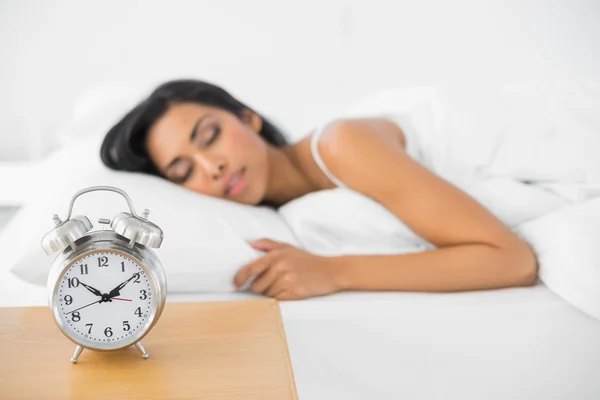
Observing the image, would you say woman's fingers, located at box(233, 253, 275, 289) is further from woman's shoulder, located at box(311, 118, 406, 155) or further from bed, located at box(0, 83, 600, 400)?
woman's shoulder, located at box(311, 118, 406, 155)

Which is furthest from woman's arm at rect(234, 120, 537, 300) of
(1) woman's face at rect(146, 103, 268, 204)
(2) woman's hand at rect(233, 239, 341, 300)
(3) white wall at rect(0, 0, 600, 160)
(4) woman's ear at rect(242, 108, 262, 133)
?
(3) white wall at rect(0, 0, 600, 160)

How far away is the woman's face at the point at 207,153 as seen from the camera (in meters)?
1.54

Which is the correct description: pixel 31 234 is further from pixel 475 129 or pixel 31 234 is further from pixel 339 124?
pixel 475 129

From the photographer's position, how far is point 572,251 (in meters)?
1.27

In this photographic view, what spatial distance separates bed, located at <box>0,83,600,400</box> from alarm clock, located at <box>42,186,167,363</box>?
255mm

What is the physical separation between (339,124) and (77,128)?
94 cm

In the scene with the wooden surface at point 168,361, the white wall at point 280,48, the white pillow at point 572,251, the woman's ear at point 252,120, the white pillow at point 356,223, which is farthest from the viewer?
the white wall at point 280,48

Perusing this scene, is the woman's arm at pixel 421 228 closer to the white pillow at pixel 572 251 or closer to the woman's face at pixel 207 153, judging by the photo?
the white pillow at pixel 572 251

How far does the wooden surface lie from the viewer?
746 millimetres

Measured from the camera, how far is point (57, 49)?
2365mm

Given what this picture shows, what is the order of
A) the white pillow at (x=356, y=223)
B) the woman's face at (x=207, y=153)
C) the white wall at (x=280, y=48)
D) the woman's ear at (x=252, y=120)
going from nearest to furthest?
the white pillow at (x=356, y=223), the woman's face at (x=207, y=153), the woman's ear at (x=252, y=120), the white wall at (x=280, y=48)

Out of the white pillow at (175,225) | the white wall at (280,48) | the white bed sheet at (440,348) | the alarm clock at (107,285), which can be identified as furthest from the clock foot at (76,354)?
the white wall at (280,48)

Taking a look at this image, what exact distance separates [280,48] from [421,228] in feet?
4.15

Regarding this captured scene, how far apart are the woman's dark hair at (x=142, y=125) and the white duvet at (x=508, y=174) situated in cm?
36
